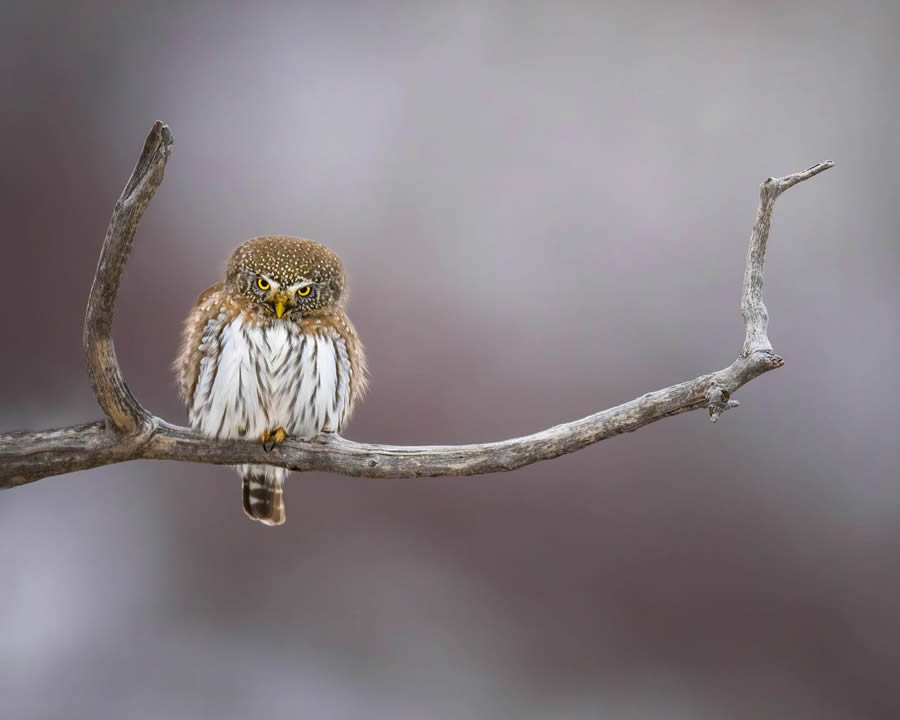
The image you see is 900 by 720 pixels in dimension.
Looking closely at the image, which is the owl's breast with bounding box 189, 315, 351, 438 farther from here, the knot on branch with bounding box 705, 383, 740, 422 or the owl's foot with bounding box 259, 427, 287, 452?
the knot on branch with bounding box 705, 383, 740, 422

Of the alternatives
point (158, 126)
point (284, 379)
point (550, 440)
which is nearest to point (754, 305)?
point (550, 440)

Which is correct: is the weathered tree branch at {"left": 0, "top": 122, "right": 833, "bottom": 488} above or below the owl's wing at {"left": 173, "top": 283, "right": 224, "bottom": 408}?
below

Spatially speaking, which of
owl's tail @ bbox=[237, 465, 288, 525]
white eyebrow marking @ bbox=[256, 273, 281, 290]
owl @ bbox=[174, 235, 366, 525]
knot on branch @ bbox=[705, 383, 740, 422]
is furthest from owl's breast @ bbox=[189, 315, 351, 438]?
knot on branch @ bbox=[705, 383, 740, 422]

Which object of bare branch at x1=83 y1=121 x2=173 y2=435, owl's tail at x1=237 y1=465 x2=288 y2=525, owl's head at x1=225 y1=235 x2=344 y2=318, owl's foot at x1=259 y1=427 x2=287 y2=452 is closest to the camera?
bare branch at x1=83 y1=121 x2=173 y2=435

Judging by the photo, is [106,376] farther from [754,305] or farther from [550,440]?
[754,305]

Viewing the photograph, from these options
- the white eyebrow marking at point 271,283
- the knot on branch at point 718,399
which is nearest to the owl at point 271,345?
the white eyebrow marking at point 271,283

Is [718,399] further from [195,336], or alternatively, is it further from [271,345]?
[195,336]
